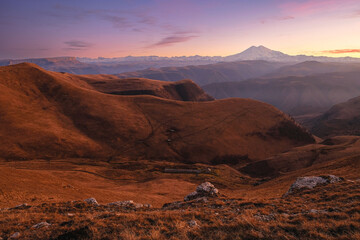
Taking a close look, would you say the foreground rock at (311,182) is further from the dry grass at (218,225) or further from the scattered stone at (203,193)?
the scattered stone at (203,193)

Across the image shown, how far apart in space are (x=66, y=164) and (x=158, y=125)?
157 ft

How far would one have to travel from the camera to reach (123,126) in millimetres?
90250

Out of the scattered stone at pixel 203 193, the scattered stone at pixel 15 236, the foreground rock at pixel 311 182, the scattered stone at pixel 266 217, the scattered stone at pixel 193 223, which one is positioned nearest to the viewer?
the scattered stone at pixel 15 236

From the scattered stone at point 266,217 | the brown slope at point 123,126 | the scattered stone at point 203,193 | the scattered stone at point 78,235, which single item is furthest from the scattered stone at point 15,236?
the brown slope at point 123,126

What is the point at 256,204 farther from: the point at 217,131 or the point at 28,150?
the point at 217,131

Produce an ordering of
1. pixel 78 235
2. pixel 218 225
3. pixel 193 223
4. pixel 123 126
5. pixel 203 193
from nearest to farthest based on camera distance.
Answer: pixel 78 235, pixel 218 225, pixel 193 223, pixel 203 193, pixel 123 126

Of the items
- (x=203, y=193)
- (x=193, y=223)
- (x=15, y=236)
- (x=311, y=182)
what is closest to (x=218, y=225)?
(x=193, y=223)

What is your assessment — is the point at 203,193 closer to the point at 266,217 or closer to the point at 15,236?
the point at 266,217

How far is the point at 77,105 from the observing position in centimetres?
9775

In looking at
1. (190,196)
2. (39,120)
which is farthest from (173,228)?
(39,120)

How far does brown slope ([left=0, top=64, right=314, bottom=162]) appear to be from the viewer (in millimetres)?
68750

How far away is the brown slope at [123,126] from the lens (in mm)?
68750

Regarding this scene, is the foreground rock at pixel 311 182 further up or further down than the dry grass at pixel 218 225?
further down

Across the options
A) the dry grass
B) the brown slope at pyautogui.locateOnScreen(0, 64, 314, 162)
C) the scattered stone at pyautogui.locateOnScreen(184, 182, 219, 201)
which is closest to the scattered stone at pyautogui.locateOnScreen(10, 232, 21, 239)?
the dry grass
